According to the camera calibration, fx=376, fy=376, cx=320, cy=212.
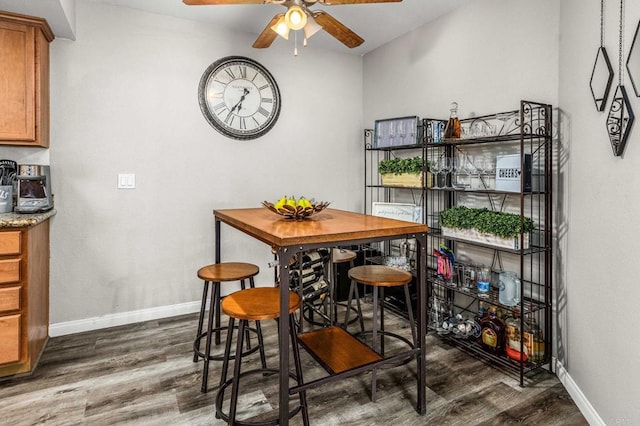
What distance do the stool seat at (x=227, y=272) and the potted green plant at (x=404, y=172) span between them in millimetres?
1492

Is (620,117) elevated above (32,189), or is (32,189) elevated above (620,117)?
(620,117)

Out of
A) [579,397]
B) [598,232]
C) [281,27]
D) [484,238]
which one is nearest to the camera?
[598,232]

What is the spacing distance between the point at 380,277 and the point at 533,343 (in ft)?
3.58

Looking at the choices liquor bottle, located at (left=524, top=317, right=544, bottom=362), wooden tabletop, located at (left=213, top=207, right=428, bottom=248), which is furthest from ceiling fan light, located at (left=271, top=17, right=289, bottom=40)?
liquor bottle, located at (left=524, top=317, right=544, bottom=362)

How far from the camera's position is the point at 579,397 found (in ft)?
6.48

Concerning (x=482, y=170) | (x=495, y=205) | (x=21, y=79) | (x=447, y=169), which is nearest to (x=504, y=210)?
(x=495, y=205)

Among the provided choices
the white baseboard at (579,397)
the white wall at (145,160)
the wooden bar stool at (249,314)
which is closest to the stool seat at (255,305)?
the wooden bar stool at (249,314)

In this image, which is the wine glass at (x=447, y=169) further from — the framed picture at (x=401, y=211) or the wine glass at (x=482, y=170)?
the framed picture at (x=401, y=211)

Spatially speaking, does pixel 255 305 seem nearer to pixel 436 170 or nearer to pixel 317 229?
pixel 317 229

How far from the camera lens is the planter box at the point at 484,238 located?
228 cm

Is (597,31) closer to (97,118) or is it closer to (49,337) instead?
(97,118)

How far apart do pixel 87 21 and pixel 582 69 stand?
134 inches

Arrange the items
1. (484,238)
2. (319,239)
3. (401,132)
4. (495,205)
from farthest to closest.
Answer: (401,132)
(495,205)
(484,238)
(319,239)

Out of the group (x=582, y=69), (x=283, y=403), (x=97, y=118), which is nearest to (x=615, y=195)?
(x=582, y=69)
